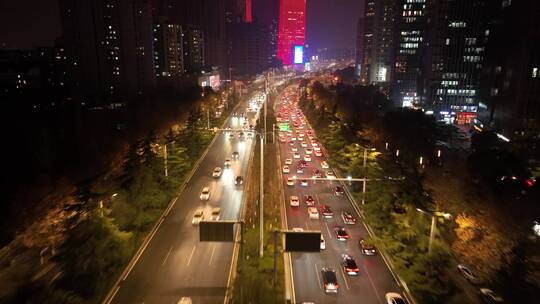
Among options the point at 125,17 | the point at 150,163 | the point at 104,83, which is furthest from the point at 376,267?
the point at 125,17

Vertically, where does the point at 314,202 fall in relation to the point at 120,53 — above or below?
below

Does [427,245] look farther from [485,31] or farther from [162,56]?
[162,56]

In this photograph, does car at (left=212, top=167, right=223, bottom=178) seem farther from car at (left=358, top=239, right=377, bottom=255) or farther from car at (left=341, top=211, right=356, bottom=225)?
car at (left=358, top=239, right=377, bottom=255)

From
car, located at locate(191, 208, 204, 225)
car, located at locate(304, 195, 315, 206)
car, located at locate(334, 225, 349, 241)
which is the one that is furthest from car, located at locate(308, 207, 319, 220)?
car, located at locate(191, 208, 204, 225)

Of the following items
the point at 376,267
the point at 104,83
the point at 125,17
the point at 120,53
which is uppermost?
the point at 125,17

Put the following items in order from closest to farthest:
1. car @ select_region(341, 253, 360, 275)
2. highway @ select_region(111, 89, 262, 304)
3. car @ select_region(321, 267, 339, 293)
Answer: highway @ select_region(111, 89, 262, 304)
car @ select_region(321, 267, 339, 293)
car @ select_region(341, 253, 360, 275)

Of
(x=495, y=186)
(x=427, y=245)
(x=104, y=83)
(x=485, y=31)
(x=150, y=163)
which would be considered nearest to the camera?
(x=427, y=245)

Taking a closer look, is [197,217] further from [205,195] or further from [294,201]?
[294,201]
